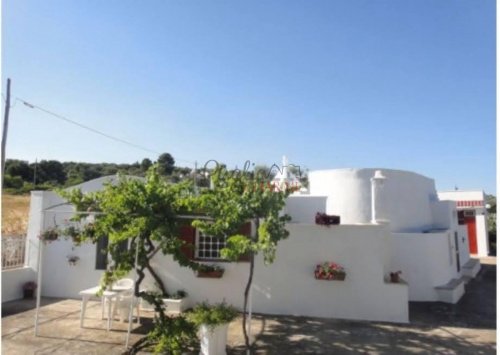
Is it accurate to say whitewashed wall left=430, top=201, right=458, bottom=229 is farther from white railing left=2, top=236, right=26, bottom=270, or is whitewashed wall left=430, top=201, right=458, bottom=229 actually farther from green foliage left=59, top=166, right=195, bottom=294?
white railing left=2, top=236, right=26, bottom=270

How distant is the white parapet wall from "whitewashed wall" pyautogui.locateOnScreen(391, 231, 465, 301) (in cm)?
212

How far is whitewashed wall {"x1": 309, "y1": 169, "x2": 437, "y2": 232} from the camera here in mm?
14055

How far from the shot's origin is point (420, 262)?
1257cm

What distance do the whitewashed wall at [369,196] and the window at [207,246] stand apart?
524 centimetres

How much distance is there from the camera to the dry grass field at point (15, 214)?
63.6 ft

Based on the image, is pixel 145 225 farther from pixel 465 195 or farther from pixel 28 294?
pixel 465 195

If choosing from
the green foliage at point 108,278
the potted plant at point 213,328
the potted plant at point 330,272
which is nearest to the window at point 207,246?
the potted plant at point 330,272

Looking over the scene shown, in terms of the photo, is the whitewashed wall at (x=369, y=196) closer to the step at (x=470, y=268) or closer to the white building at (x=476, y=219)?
the step at (x=470, y=268)

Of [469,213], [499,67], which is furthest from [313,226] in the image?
[469,213]

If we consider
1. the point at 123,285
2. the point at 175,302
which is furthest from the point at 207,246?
the point at 123,285

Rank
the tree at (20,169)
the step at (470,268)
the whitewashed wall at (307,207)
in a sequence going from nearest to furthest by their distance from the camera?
the whitewashed wall at (307,207) < the step at (470,268) < the tree at (20,169)

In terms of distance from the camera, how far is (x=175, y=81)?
11.8 m

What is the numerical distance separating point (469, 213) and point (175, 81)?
2306 cm

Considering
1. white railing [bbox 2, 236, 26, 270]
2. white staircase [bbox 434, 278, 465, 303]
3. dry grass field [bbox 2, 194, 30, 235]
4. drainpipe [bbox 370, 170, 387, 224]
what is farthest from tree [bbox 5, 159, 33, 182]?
white staircase [bbox 434, 278, 465, 303]
